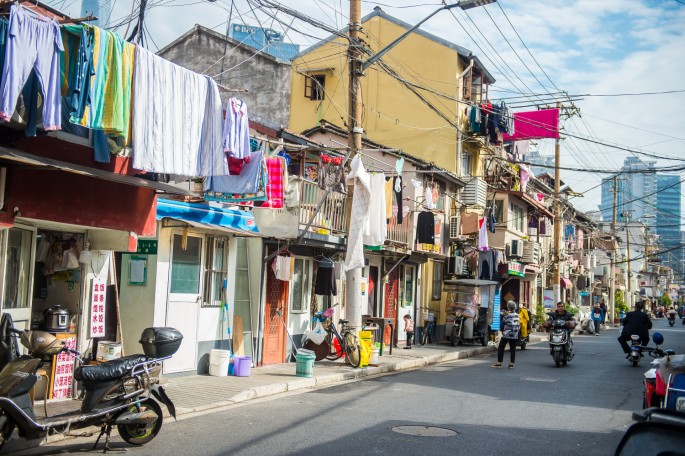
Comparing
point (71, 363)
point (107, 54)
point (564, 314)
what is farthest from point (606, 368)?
point (107, 54)

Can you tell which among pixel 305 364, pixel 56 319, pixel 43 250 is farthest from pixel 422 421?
pixel 43 250

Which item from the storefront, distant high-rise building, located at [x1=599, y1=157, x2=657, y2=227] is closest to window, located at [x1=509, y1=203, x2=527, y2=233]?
distant high-rise building, located at [x1=599, y1=157, x2=657, y2=227]

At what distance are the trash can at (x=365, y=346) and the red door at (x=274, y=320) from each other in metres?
2.04

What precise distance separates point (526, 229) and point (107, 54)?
37.2 meters

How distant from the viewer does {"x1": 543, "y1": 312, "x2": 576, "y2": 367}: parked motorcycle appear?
19359 mm

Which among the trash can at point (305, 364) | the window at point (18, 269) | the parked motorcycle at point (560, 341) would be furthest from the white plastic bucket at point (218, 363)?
the parked motorcycle at point (560, 341)

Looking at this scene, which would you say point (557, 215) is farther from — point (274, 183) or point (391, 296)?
point (274, 183)

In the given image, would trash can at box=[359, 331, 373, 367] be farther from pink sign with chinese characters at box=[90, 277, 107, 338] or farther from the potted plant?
pink sign with chinese characters at box=[90, 277, 107, 338]

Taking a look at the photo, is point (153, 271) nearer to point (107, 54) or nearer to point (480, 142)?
point (107, 54)

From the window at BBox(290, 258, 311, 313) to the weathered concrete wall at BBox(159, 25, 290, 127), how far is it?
9301 mm

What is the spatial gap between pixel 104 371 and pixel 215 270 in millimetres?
7274

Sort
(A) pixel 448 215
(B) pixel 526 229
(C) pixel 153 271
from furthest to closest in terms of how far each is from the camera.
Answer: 1. (B) pixel 526 229
2. (A) pixel 448 215
3. (C) pixel 153 271

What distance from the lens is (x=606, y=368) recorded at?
19422mm

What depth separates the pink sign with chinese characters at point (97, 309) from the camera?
11945 mm
